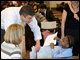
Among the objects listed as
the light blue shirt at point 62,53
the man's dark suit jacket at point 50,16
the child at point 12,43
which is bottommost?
the light blue shirt at point 62,53

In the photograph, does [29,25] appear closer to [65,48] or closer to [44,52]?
[44,52]

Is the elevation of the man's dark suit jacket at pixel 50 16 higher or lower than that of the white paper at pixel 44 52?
higher

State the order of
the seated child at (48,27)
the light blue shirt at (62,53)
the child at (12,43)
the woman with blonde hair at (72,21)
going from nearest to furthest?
the child at (12,43)
the light blue shirt at (62,53)
the woman with blonde hair at (72,21)
the seated child at (48,27)

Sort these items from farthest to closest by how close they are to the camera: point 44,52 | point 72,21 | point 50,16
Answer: point 50,16, point 72,21, point 44,52

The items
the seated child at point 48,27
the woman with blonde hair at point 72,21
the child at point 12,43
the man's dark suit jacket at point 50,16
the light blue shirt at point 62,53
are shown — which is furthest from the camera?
the man's dark suit jacket at point 50,16

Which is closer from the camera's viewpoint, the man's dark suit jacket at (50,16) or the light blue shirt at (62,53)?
the light blue shirt at (62,53)

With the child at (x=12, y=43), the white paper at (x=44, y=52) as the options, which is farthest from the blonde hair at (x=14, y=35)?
the white paper at (x=44, y=52)

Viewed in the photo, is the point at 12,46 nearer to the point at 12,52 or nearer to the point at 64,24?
the point at 12,52

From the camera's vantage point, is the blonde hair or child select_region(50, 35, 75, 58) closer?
the blonde hair

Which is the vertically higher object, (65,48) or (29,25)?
(29,25)

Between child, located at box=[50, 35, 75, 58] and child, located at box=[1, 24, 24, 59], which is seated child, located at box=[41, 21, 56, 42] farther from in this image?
child, located at box=[1, 24, 24, 59]

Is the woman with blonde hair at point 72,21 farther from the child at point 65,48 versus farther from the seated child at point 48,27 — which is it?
the seated child at point 48,27

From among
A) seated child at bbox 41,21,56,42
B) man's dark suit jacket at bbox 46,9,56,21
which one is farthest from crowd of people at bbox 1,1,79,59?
man's dark suit jacket at bbox 46,9,56,21

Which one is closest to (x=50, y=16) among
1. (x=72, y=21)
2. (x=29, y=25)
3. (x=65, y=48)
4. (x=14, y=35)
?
(x=72, y=21)
